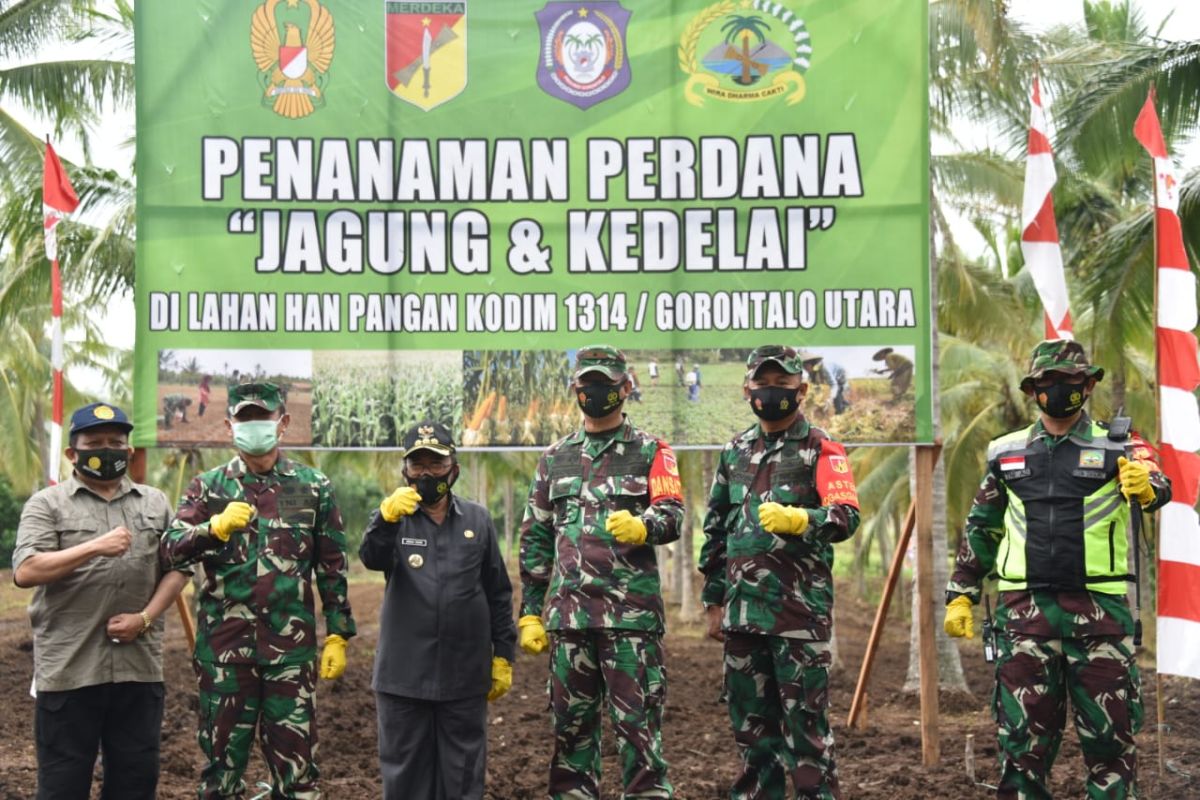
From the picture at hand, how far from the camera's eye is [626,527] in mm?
5609

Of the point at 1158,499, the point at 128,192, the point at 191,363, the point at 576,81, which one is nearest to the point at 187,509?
the point at 191,363

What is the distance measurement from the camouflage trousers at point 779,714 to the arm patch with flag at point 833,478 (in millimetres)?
659

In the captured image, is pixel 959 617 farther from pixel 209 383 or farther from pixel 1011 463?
pixel 209 383

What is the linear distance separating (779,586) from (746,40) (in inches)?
140

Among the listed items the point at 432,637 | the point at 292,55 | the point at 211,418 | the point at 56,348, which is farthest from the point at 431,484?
the point at 292,55

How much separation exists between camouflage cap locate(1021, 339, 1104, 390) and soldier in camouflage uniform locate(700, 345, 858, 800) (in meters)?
0.94

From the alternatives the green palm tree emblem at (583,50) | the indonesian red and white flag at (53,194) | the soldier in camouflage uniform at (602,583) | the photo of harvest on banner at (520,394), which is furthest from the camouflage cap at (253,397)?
the green palm tree emblem at (583,50)

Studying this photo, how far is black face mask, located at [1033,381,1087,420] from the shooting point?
575cm

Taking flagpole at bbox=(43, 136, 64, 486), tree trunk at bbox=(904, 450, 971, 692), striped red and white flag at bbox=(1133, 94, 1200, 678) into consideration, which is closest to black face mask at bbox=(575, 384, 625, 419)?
striped red and white flag at bbox=(1133, 94, 1200, 678)

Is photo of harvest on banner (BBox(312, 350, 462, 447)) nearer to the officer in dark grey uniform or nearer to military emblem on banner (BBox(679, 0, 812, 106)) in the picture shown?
the officer in dark grey uniform

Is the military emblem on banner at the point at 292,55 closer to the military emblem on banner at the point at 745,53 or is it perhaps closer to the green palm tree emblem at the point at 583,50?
the green palm tree emblem at the point at 583,50

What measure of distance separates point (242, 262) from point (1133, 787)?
5.51m

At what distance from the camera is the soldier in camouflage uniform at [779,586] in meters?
5.81

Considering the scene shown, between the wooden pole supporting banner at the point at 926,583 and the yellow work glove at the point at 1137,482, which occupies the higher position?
the yellow work glove at the point at 1137,482
